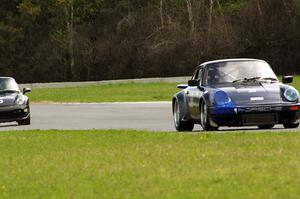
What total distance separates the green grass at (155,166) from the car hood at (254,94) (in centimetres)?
183

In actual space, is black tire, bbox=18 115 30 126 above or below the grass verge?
above

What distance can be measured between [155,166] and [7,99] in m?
16.5

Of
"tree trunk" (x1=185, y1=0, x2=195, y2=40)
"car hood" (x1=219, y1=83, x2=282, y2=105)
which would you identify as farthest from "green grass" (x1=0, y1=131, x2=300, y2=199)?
"tree trunk" (x1=185, y1=0, x2=195, y2=40)

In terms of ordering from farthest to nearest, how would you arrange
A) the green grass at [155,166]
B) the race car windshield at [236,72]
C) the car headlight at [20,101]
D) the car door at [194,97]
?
1. the car headlight at [20,101]
2. the car door at [194,97]
3. the race car windshield at [236,72]
4. the green grass at [155,166]

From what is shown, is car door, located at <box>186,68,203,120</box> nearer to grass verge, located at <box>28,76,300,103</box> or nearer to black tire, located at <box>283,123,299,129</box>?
black tire, located at <box>283,123,299,129</box>

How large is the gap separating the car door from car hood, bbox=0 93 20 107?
27.1ft

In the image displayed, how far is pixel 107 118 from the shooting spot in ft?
99.7

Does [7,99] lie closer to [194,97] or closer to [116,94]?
[194,97]

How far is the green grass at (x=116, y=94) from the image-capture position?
163 ft

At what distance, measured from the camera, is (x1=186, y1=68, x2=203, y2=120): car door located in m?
20.1

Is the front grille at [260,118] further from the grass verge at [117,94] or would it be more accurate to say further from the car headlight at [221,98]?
the grass verge at [117,94]

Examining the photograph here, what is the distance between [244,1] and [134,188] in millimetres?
73929

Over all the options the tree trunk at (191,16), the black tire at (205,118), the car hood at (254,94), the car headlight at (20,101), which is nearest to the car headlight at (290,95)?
the car hood at (254,94)

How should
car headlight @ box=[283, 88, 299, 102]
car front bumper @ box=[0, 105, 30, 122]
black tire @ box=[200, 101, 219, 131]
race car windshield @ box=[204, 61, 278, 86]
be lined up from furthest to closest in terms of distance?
car front bumper @ box=[0, 105, 30, 122], race car windshield @ box=[204, 61, 278, 86], black tire @ box=[200, 101, 219, 131], car headlight @ box=[283, 88, 299, 102]
